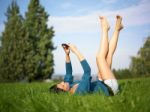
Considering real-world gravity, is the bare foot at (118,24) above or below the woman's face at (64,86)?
above

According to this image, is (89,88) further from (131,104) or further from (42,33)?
(42,33)

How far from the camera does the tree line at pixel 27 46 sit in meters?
33.5

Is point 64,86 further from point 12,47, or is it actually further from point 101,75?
point 12,47

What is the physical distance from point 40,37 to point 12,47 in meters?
5.23

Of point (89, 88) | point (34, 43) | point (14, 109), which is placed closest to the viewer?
point (14, 109)

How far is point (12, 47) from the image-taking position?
34.4 meters

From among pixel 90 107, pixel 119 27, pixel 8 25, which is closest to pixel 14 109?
pixel 90 107

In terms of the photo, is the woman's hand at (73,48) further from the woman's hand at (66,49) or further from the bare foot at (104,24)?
the bare foot at (104,24)

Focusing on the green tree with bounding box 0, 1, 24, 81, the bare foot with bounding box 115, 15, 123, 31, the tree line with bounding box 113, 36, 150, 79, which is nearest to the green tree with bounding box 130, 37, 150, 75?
the tree line with bounding box 113, 36, 150, 79

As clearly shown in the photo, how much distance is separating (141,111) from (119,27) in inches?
143

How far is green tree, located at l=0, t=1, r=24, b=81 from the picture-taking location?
3322cm

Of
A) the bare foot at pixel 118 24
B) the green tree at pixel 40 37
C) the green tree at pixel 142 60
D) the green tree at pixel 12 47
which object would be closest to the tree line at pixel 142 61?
the green tree at pixel 142 60

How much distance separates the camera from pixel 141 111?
10.9ft

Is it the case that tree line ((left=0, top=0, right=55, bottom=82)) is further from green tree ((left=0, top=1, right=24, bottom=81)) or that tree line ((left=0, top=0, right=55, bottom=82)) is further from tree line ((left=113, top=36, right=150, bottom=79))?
tree line ((left=113, top=36, right=150, bottom=79))
